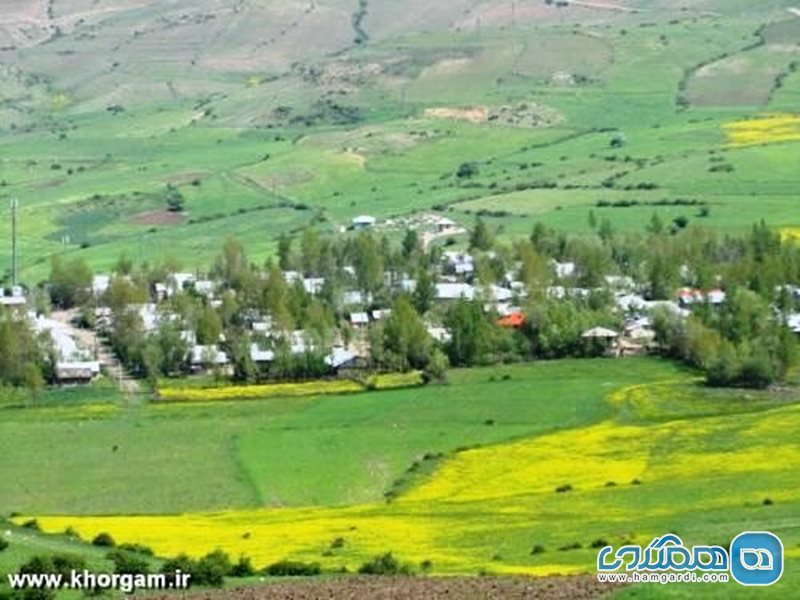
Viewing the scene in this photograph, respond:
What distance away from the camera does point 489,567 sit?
46.4 m

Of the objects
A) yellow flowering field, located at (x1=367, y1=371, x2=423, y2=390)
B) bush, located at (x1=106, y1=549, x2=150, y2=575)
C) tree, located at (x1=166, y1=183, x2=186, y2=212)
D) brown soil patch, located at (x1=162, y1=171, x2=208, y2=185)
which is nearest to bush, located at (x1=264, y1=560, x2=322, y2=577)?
bush, located at (x1=106, y1=549, x2=150, y2=575)

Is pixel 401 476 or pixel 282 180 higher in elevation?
pixel 282 180

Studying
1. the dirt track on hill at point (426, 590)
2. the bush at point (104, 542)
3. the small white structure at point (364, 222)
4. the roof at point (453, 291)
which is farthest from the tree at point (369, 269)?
the dirt track on hill at point (426, 590)

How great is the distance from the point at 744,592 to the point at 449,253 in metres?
98.8

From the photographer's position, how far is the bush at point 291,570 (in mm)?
43062

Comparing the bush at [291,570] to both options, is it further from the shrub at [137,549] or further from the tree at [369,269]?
the tree at [369,269]

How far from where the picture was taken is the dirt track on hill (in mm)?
37125

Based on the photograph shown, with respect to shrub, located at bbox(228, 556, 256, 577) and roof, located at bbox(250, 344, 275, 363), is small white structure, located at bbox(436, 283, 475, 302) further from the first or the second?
shrub, located at bbox(228, 556, 256, 577)

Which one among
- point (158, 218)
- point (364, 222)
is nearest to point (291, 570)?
point (364, 222)

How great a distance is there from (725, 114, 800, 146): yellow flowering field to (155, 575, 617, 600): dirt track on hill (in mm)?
133672

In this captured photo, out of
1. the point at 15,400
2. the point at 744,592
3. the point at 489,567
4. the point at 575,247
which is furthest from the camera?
the point at 575,247

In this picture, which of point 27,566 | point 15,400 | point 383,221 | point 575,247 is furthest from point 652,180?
point 27,566

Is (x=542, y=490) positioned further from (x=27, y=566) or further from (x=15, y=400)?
(x=15, y=400)

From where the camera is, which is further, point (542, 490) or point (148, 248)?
point (148, 248)
